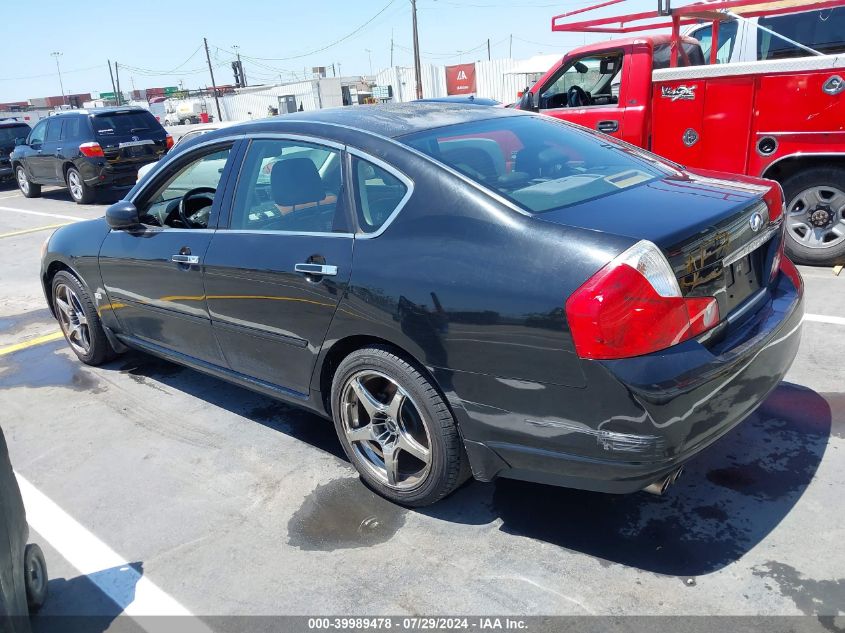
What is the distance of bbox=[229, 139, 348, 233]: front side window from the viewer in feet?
10.4

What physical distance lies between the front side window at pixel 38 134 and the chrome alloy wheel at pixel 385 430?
47.8 ft

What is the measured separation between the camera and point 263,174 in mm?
3539

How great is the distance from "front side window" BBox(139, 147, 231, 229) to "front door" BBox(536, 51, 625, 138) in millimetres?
3927

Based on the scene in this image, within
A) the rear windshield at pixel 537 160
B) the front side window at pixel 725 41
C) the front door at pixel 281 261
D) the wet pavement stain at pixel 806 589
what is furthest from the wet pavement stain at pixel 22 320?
the front side window at pixel 725 41

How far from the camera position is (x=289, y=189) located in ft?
11.1

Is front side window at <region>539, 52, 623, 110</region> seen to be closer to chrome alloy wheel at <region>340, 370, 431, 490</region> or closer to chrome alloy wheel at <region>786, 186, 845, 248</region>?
chrome alloy wheel at <region>786, 186, 845, 248</region>

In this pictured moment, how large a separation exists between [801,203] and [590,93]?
242 centimetres

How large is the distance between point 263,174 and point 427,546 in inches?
77.0

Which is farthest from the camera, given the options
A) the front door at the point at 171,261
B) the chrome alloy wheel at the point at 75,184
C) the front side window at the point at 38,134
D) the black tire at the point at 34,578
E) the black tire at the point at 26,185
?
the black tire at the point at 26,185

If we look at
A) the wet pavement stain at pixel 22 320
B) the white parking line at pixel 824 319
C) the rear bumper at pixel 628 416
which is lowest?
the wet pavement stain at pixel 22 320

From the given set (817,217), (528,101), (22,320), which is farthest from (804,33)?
(22,320)

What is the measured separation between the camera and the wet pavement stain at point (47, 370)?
16.3 feet

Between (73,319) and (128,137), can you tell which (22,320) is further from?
(128,137)

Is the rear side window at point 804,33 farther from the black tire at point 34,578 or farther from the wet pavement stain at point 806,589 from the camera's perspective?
the black tire at point 34,578
